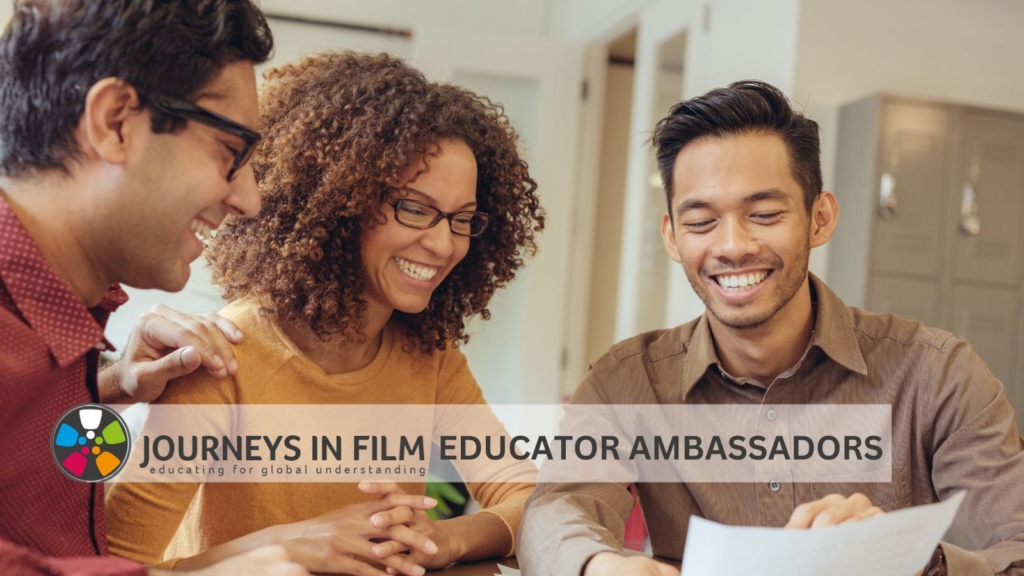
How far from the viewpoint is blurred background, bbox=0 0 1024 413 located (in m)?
3.30

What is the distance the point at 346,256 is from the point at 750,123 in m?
0.67

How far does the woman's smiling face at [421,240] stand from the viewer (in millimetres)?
1442

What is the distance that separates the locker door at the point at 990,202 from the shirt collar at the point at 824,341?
6.87ft

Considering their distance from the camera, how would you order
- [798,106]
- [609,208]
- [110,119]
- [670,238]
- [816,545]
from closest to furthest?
[816,545]
[110,119]
[670,238]
[798,106]
[609,208]

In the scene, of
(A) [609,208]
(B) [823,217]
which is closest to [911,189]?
(B) [823,217]

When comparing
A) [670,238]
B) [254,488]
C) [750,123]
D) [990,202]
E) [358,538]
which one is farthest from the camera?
[990,202]

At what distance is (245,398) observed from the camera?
4.52 feet

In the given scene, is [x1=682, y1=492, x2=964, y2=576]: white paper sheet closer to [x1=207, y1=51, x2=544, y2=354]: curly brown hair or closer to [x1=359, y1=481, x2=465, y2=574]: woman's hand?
[x1=359, y1=481, x2=465, y2=574]: woman's hand

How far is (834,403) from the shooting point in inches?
57.7

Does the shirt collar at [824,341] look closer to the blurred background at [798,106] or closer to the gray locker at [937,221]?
the blurred background at [798,106]

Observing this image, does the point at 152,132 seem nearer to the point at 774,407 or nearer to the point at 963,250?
the point at 774,407

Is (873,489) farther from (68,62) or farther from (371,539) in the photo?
(68,62)

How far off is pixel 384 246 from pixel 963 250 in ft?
8.52

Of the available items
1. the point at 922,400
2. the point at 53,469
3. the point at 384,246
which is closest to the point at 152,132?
the point at 53,469
